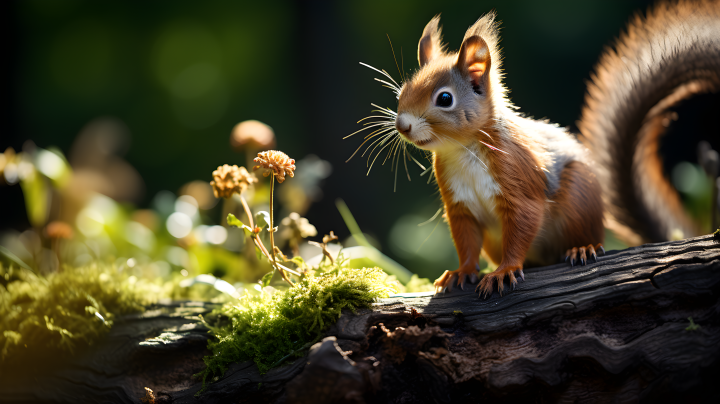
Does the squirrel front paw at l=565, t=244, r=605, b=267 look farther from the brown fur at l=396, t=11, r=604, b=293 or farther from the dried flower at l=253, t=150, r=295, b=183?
the dried flower at l=253, t=150, r=295, b=183

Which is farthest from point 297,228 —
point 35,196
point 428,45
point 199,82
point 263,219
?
point 199,82

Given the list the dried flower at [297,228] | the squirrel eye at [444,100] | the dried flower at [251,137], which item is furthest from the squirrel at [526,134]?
the dried flower at [251,137]

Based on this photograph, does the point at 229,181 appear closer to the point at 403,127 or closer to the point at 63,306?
the point at 403,127

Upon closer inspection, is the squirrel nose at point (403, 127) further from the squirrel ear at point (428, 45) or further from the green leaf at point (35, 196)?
the green leaf at point (35, 196)

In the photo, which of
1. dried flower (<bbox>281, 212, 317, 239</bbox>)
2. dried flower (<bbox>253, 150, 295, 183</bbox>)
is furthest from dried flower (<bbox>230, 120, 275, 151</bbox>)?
dried flower (<bbox>253, 150, 295, 183</bbox>)

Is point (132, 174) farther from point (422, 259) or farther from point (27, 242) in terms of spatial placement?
point (422, 259)

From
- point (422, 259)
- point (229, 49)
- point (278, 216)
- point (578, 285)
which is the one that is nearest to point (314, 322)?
point (578, 285)

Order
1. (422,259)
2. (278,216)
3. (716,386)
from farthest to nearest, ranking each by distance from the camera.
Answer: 1. (278,216)
2. (422,259)
3. (716,386)
